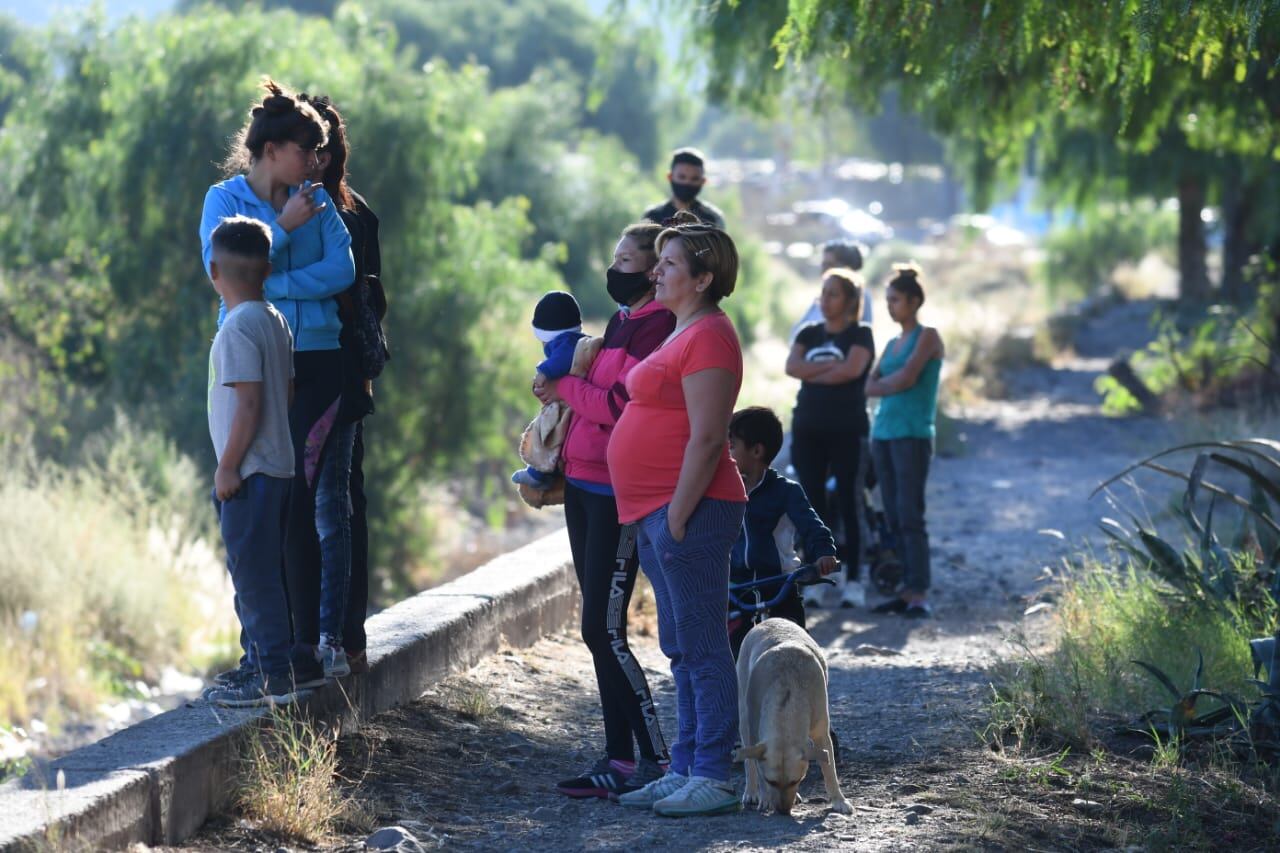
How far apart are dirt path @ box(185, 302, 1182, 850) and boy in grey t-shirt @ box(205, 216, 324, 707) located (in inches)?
24.4

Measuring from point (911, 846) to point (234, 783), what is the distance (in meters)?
2.02

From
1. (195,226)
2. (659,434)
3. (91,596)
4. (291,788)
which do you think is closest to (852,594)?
(659,434)

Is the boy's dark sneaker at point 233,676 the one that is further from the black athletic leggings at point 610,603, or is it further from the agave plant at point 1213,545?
the agave plant at point 1213,545

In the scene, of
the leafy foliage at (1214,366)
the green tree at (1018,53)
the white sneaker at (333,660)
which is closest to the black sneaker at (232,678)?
the white sneaker at (333,660)

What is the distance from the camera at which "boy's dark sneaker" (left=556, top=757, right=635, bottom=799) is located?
200 inches

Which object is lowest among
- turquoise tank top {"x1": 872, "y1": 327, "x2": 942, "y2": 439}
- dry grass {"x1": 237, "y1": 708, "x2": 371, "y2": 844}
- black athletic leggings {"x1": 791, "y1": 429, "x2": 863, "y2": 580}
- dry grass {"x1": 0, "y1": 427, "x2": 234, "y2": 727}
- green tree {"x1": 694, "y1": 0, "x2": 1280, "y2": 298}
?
dry grass {"x1": 0, "y1": 427, "x2": 234, "y2": 727}

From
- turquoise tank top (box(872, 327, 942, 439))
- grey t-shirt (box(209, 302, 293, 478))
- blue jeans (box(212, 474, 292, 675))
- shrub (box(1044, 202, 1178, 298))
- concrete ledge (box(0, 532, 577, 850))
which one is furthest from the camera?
shrub (box(1044, 202, 1178, 298))

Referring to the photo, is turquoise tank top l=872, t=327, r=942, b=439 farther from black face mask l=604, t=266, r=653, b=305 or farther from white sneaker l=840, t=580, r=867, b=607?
black face mask l=604, t=266, r=653, b=305

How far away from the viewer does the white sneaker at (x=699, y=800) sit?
4.68m

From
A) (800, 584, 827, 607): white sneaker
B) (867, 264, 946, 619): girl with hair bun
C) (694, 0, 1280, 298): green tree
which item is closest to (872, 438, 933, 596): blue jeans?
(867, 264, 946, 619): girl with hair bun

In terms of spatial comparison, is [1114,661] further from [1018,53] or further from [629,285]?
[629,285]

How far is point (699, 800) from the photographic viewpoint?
4.67m

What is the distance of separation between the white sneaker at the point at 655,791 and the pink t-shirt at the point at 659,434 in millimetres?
832

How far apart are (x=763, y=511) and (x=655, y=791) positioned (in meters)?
1.09
